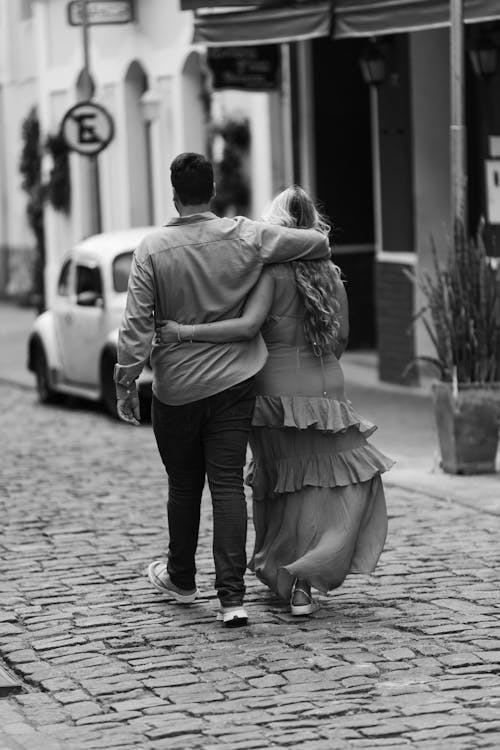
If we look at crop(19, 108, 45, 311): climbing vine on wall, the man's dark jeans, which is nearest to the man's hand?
the man's dark jeans

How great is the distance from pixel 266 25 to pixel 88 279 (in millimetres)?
2750

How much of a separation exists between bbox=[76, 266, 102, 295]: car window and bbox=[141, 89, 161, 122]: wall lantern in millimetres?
8435

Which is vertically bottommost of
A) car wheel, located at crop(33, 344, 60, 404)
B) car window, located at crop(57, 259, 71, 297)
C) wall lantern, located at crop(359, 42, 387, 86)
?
car wheel, located at crop(33, 344, 60, 404)

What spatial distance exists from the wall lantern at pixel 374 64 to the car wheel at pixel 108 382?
356 cm

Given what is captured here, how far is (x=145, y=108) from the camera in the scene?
82.7ft

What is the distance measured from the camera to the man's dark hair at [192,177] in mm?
7379

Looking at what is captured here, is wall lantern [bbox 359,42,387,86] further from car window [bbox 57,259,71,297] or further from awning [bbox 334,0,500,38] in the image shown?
car window [bbox 57,259,71,297]

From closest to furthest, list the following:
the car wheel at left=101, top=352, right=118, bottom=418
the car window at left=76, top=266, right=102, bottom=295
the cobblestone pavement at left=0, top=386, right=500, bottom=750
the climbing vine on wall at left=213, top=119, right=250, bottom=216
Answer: the cobblestone pavement at left=0, top=386, right=500, bottom=750, the car wheel at left=101, top=352, right=118, bottom=418, the car window at left=76, top=266, right=102, bottom=295, the climbing vine on wall at left=213, top=119, right=250, bottom=216

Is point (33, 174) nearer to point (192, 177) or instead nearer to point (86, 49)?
point (86, 49)

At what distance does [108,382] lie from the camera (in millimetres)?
16188

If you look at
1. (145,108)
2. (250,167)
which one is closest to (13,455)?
(250,167)

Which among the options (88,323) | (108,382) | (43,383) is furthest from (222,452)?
(43,383)

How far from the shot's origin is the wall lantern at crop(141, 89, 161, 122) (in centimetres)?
2495

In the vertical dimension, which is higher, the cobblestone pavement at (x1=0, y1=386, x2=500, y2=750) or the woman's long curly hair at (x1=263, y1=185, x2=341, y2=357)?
the woman's long curly hair at (x1=263, y1=185, x2=341, y2=357)
